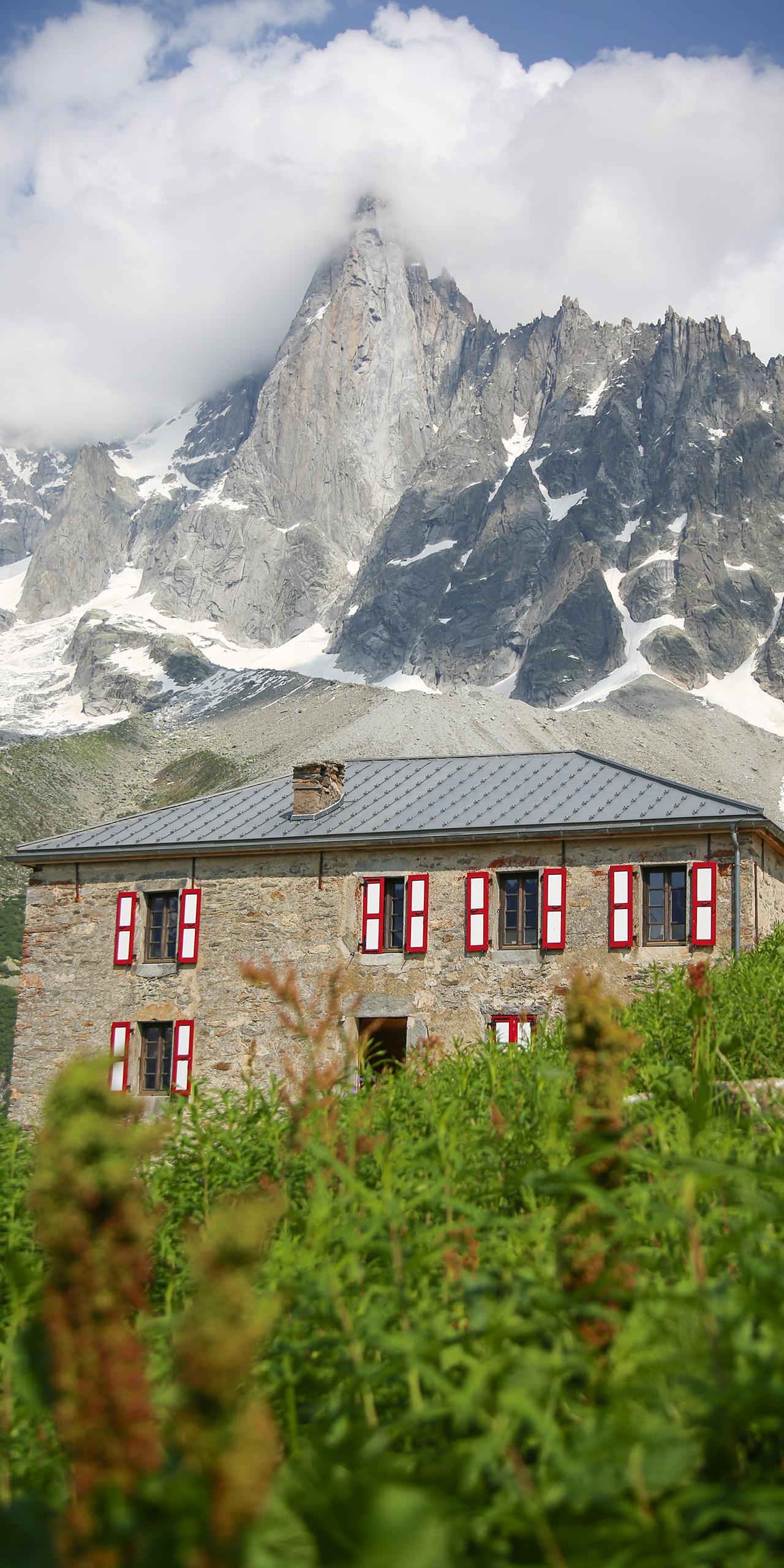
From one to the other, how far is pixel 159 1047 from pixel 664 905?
8502 mm

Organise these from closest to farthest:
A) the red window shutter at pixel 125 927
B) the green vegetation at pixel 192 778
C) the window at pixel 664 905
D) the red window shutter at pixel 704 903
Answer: the red window shutter at pixel 704 903 < the window at pixel 664 905 < the red window shutter at pixel 125 927 < the green vegetation at pixel 192 778

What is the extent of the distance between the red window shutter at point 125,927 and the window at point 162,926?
0.29m

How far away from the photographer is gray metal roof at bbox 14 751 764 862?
18.8m

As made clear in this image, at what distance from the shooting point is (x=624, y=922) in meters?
18.2

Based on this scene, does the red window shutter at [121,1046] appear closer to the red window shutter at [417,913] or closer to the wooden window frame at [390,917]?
the wooden window frame at [390,917]

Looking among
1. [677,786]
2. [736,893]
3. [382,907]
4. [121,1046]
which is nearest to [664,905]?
[736,893]

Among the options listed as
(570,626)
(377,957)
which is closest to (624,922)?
(377,957)

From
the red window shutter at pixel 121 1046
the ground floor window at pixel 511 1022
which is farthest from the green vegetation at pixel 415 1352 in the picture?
the red window shutter at pixel 121 1046

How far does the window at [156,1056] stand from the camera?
1986 cm

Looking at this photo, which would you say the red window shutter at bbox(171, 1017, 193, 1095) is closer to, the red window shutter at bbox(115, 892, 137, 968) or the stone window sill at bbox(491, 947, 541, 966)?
the red window shutter at bbox(115, 892, 137, 968)

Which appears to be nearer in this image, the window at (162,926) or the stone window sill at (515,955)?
the stone window sill at (515,955)

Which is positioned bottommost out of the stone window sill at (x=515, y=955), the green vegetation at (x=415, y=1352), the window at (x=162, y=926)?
the green vegetation at (x=415, y=1352)

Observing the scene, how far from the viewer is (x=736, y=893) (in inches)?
706

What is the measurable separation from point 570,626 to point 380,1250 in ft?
538
